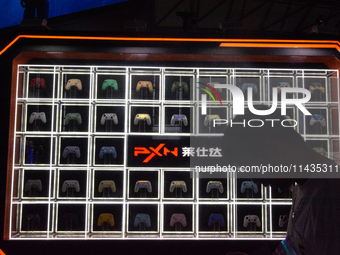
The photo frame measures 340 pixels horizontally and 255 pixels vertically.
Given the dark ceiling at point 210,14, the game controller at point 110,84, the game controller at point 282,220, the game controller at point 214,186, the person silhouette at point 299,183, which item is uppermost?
the dark ceiling at point 210,14

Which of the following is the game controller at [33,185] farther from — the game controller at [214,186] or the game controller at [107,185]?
the game controller at [214,186]

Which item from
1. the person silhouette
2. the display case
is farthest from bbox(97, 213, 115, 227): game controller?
the person silhouette

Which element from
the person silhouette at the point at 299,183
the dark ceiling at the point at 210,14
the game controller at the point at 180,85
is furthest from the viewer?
the dark ceiling at the point at 210,14

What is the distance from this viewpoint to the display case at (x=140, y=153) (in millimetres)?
3070

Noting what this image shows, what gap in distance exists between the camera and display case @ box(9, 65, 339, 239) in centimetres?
307

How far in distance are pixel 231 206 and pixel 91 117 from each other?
7.29 ft

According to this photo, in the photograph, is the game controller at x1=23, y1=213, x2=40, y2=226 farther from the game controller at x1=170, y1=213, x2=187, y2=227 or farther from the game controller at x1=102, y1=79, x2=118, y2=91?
the game controller at x1=102, y1=79, x2=118, y2=91

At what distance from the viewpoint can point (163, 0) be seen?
5641mm

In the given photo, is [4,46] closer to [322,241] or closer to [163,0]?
[322,241]

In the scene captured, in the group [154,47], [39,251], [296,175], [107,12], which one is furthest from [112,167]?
[107,12]

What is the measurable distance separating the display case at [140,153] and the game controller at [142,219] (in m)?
0.01

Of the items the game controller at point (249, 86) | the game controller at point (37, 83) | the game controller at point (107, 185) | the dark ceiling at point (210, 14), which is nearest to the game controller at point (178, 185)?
the game controller at point (107, 185)

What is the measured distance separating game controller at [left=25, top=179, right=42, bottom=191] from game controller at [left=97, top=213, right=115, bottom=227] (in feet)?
2.88

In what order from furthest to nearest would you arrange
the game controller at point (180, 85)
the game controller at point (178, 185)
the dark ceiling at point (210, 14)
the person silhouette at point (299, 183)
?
the dark ceiling at point (210, 14) → the game controller at point (180, 85) → the game controller at point (178, 185) → the person silhouette at point (299, 183)
